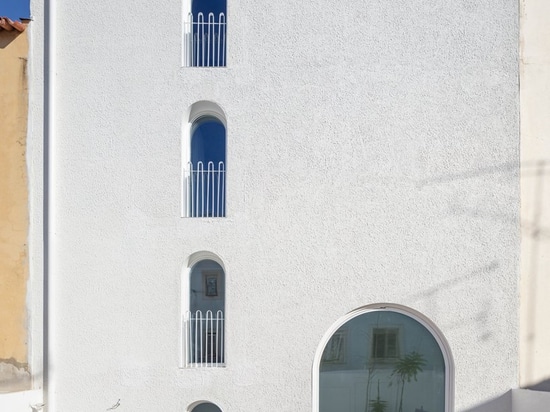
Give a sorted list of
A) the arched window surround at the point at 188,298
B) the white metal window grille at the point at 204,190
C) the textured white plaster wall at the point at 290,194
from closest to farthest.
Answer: the textured white plaster wall at the point at 290,194 < the arched window surround at the point at 188,298 < the white metal window grille at the point at 204,190

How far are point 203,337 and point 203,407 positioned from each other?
1.06 meters

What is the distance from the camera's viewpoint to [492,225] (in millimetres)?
7605

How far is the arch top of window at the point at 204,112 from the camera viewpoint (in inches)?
310

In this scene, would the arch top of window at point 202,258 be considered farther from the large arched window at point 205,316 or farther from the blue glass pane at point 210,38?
the blue glass pane at point 210,38

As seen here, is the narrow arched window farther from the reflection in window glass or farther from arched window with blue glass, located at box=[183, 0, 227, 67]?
arched window with blue glass, located at box=[183, 0, 227, 67]

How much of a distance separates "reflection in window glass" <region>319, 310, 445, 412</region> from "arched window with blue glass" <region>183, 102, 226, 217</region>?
2766 millimetres

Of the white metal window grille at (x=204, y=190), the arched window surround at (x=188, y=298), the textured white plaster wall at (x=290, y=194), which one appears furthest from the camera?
the white metal window grille at (x=204, y=190)

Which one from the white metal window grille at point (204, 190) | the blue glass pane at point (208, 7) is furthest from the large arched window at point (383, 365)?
the blue glass pane at point (208, 7)

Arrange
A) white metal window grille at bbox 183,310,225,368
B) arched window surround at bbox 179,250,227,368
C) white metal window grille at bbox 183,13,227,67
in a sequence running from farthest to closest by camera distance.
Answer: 1. white metal window grille at bbox 183,13,227,67
2. white metal window grille at bbox 183,310,225,368
3. arched window surround at bbox 179,250,227,368

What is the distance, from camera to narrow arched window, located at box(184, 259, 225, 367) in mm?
7812

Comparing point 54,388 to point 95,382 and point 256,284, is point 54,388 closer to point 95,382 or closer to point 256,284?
point 95,382

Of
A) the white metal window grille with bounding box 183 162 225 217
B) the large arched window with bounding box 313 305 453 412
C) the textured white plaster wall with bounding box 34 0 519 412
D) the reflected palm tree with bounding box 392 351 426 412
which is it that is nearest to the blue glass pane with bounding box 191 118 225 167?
the white metal window grille with bounding box 183 162 225 217

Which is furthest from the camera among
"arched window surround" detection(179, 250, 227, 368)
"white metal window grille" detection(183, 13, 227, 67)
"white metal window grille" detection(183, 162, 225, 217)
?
"white metal window grille" detection(183, 13, 227, 67)

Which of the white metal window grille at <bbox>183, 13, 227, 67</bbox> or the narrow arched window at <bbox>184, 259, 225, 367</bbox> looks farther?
the white metal window grille at <bbox>183, 13, 227, 67</bbox>
